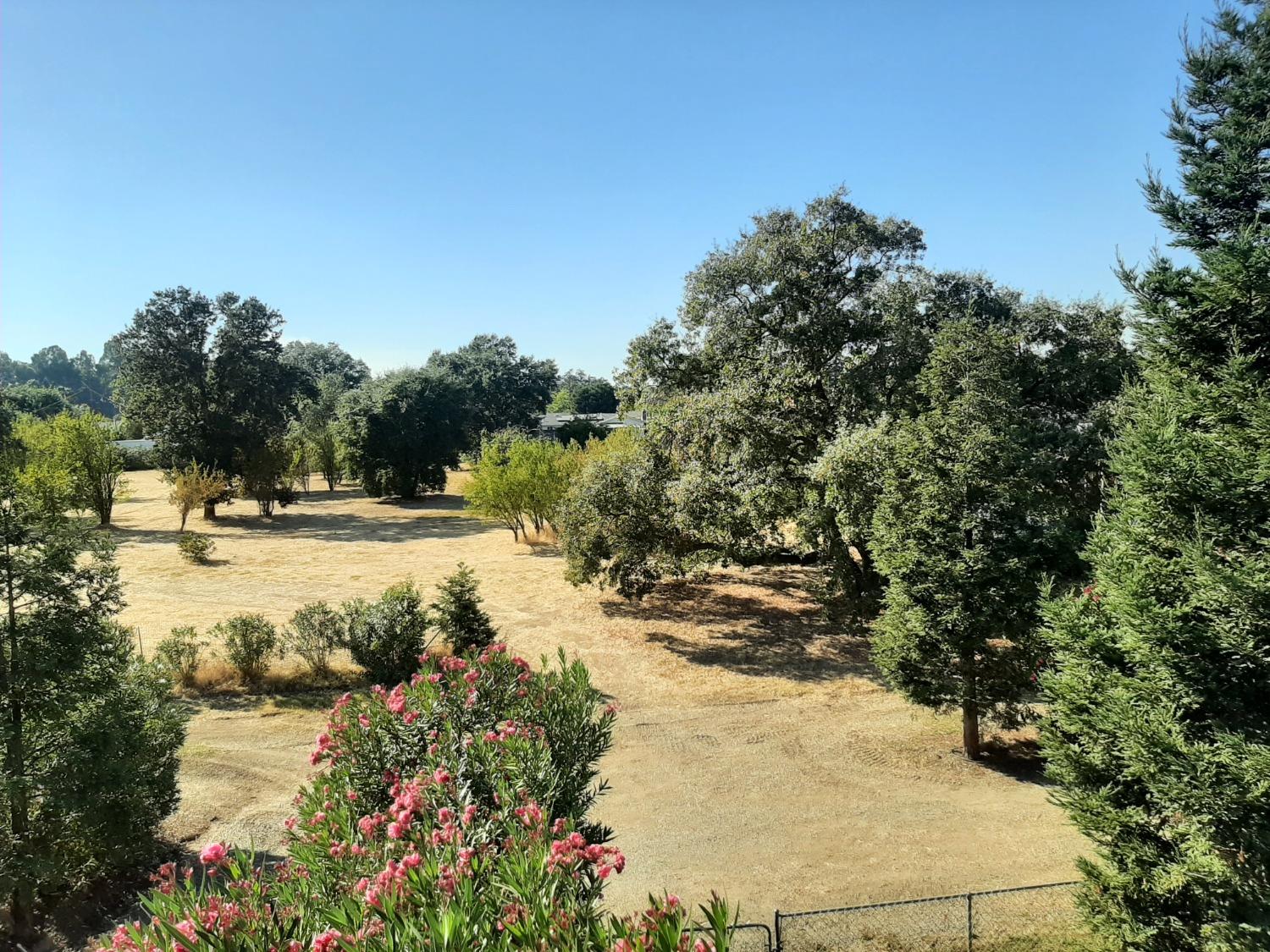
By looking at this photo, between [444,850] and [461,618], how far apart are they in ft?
Answer: 42.6

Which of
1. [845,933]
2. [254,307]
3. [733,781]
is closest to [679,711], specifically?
[733,781]

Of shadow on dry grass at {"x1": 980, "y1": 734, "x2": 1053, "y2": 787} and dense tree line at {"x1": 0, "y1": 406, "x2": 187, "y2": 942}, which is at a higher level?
dense tree line at {"x1": 0, "y1": 406, "x2": 187, "y2": 942}

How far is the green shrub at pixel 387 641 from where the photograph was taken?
631 inches

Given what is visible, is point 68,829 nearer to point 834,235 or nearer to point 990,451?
point 990,451

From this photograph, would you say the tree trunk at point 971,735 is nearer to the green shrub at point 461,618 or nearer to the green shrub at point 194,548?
the green shrub at point 461,618

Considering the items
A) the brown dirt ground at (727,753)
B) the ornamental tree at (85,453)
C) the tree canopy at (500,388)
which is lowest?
the brown dirt ground at (727,753)

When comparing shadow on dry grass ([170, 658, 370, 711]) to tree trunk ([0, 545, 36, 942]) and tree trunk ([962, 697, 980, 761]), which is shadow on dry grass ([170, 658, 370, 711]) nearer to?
tree trunk ([0, 545, 36, 942])

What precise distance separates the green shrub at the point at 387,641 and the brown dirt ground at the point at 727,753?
141 centimetres

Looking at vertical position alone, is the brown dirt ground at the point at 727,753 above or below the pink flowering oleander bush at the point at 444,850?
below

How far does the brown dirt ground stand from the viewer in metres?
9.17

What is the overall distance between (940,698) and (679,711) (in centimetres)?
556

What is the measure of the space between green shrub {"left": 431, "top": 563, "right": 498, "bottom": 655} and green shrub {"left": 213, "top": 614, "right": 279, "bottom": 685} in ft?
12.7

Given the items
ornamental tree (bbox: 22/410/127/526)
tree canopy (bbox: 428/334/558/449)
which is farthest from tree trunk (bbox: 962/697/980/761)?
tree canopy (bbox: 428/334/558/449)

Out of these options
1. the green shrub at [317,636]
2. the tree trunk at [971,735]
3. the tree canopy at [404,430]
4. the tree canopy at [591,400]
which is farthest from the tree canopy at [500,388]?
the tree trunk at [971,735]
